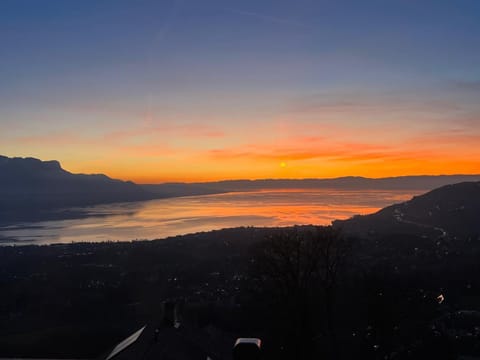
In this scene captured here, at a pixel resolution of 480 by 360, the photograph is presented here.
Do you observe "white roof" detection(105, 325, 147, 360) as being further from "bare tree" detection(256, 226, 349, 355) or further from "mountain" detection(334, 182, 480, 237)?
"mountain" detection(334, 182, 480, 237)

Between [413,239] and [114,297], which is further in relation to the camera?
[413,239]

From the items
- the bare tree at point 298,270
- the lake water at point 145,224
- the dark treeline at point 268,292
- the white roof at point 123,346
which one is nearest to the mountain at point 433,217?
the dark treeline at point 268,292

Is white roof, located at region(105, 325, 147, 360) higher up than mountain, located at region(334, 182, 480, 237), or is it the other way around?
white roof, located at region(105, 325, 147, 360)

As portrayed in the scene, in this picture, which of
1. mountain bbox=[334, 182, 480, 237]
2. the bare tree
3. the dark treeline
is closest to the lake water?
mountain bbox=[334, 182, 480, 237]

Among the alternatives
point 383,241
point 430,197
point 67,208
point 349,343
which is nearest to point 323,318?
point 349,343

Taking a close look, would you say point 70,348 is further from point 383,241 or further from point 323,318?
point 383,241

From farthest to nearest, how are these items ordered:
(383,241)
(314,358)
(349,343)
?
(383,241), (349,343), (314,358)

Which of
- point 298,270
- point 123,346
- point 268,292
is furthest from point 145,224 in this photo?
point 123,346

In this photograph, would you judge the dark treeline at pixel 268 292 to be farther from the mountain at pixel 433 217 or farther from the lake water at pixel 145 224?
the lake water at pixel 145 224
